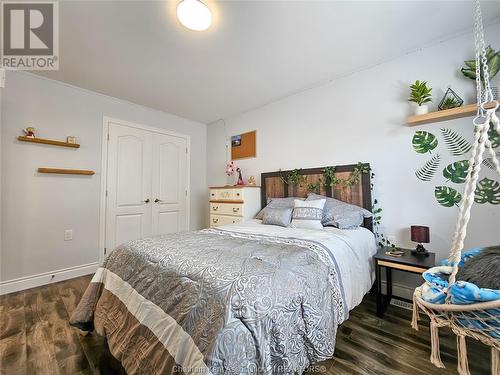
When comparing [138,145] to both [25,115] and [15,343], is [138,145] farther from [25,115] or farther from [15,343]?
[15,343]

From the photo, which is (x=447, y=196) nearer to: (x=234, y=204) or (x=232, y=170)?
(x=234, y=204)

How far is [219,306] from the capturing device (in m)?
0.89

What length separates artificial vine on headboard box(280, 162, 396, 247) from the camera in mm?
2425

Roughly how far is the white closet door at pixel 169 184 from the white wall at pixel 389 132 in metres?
1.91

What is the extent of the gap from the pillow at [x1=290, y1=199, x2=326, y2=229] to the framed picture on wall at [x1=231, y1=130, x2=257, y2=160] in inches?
61.0

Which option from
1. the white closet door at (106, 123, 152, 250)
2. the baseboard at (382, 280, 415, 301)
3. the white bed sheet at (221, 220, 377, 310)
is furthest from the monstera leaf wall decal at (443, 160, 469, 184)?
the white closet door at (106, 123, 152, 250)

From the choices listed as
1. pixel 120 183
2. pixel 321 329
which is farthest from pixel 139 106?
pixel 321 329

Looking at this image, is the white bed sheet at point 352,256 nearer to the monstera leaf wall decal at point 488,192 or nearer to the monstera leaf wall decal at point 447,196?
the monstera leaf wall decal at point 447,196

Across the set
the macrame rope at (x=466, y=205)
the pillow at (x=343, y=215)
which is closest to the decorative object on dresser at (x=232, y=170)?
the pillow at (x=343, y=215)

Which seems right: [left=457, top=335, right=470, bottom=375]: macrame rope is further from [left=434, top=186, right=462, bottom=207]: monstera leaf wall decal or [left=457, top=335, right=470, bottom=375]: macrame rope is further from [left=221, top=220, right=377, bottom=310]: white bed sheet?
[left=434, top=186, right=462, bottom=207]: monstera leaf wall decal

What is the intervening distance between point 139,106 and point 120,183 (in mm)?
1338

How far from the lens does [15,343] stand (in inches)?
63.1

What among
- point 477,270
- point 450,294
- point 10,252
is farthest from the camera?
point 10,252

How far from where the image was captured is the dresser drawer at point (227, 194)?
3213 mm
